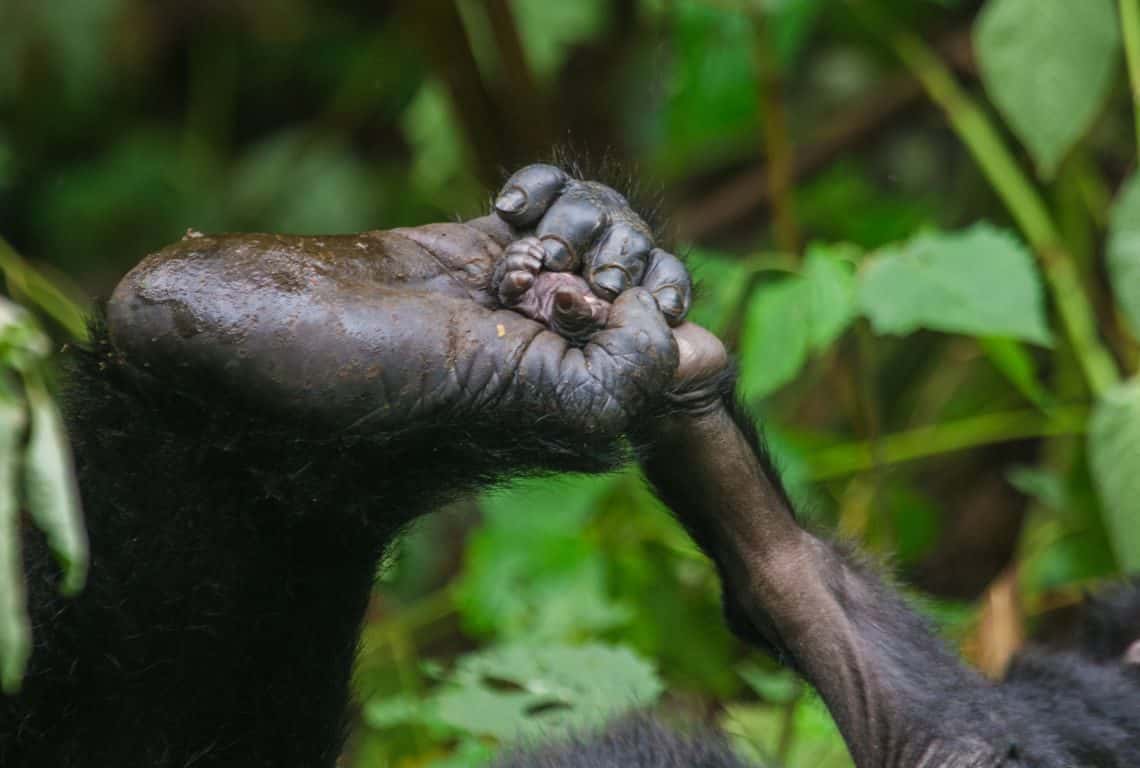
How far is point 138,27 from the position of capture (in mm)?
4711

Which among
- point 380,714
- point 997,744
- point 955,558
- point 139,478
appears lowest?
point 955,558

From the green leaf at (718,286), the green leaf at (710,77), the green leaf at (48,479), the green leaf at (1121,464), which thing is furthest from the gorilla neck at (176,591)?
the green leaf at (710,77)

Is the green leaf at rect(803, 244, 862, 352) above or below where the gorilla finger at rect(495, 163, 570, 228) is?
below

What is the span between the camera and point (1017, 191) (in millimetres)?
2967

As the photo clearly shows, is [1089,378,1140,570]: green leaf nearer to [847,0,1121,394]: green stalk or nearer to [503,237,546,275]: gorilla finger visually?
[847,0,1121,394]: green stalk

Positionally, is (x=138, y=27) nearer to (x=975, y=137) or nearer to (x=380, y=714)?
(x=975, y=137)

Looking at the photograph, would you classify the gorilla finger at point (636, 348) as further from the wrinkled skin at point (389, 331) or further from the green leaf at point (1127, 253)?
the green leaf at point (1127, 253)

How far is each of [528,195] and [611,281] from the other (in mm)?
107

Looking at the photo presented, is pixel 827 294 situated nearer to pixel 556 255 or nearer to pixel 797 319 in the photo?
pixel 797 319

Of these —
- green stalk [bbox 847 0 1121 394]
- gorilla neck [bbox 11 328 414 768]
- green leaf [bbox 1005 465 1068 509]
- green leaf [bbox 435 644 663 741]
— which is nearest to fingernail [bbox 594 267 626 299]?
gorilla neck [bbox 11 328 414 768]

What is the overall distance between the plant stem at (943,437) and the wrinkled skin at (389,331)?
1.45 m

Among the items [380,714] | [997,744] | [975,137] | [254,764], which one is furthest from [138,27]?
[997,744]

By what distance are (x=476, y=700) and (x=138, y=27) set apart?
10.5 feet

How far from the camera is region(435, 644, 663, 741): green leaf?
6.54 feet
